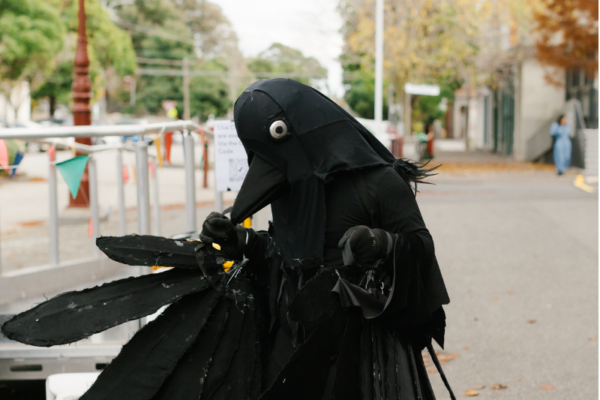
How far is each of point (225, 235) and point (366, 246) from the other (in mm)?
574

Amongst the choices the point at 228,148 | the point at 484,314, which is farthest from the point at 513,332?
the point at 228,148

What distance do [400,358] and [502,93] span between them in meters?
33.9

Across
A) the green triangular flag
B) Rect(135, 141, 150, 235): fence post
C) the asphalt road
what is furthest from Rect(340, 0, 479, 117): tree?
Rect(135, 141, 150, 235): fence post

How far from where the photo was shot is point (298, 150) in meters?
2.14

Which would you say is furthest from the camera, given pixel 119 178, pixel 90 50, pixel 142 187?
pixel 90 50

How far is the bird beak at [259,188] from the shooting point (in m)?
2.16

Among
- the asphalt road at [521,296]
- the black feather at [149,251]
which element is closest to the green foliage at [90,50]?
the asphalt road at [521,296]

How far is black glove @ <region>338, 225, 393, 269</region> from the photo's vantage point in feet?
6.37

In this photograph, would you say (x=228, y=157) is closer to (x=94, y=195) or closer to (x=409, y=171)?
(x=94, y=195)

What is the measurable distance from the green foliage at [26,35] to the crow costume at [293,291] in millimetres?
23042

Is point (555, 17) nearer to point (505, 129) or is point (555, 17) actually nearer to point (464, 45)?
point (464, 45)

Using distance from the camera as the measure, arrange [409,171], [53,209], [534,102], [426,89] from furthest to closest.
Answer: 1. [534,102]
2. [426,89]
3. [53,209]
4. [409,171]

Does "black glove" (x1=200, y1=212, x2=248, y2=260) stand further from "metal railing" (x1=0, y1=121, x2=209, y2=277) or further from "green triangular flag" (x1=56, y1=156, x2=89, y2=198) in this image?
"green triangular flag" (x1=56, y1=156, x2=89, y2=198)

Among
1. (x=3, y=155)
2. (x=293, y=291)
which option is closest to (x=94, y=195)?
(x=3, y=155)
